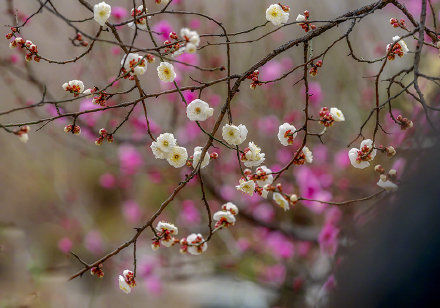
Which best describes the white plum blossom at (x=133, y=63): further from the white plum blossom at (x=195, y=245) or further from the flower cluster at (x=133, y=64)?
the white plum blossom at (x=195, y=245)

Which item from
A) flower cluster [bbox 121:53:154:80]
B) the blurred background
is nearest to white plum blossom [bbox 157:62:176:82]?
flower cluster [bbox 121:53:154:80]

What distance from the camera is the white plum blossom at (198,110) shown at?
3.32 ft

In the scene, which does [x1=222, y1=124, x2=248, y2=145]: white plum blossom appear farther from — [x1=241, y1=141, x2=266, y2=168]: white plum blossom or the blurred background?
the blurred background

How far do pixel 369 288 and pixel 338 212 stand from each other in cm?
144

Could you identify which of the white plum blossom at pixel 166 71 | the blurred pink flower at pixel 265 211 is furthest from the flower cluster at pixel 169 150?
the blurred pink flower at pixel 265 211

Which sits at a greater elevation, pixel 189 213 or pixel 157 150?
pixel 189 213

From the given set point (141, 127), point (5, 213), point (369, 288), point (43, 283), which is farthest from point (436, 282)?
point (5, 213)

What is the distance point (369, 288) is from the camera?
84cm

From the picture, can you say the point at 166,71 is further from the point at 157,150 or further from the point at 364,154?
the point at 364,154

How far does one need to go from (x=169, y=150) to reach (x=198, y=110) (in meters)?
0.11

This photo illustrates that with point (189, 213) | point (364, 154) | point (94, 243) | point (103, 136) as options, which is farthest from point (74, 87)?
point (94, 243)

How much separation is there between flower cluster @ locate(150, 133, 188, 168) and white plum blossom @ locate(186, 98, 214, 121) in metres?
0.07

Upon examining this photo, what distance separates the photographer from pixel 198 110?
1021 mm

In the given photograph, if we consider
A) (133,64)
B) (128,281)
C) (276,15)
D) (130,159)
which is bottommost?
(128,281)
